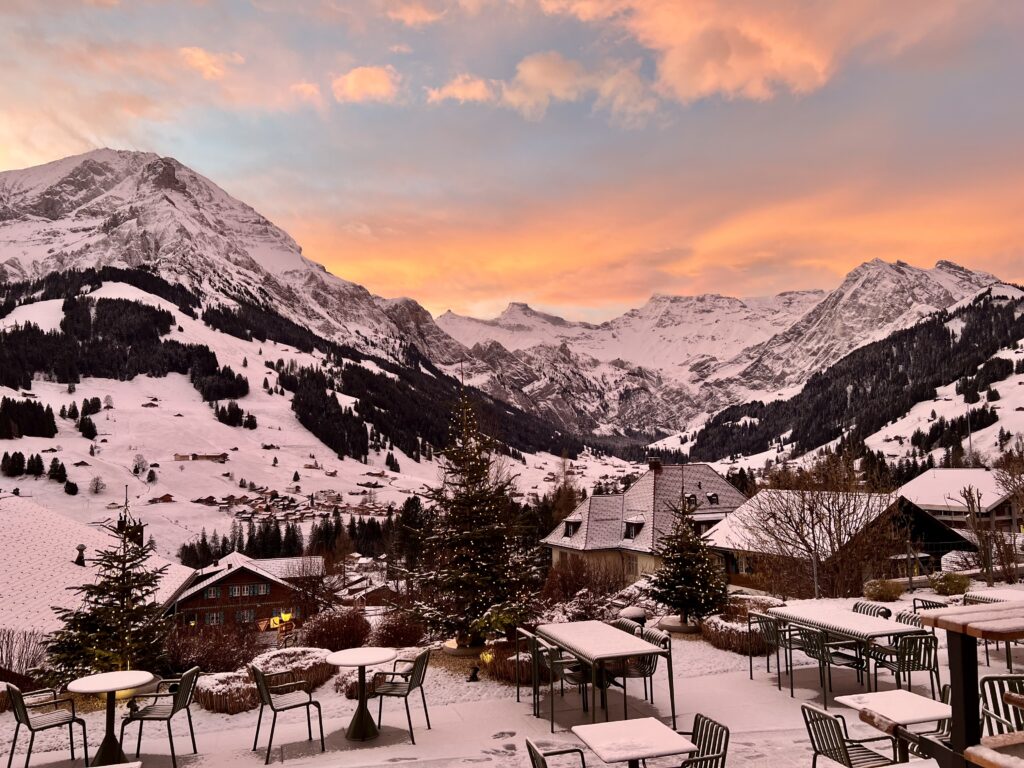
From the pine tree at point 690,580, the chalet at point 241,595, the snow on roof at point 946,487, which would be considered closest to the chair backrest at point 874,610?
the pine tree at point 690,580

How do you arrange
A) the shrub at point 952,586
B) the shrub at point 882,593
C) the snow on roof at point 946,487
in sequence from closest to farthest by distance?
the shrub at point 882,593, the shrub at point 952,586, the snow on roof at point 946,487

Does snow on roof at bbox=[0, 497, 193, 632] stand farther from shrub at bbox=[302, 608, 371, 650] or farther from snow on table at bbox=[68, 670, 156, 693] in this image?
snow on table at bbox=[68, 670, 156, 693]

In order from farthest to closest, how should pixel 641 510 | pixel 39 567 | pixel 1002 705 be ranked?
pixel 641 510 → pixel 39 567 → pixel 1002 705

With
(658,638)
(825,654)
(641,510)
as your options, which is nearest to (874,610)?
(825,654)

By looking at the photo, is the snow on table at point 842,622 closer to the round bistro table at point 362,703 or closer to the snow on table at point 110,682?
the round bistro table at point 362,703

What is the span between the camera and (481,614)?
16344 millimetres

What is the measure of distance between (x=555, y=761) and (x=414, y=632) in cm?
1127

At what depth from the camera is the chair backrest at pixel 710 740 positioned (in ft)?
22.9

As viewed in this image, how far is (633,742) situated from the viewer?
6.93 m

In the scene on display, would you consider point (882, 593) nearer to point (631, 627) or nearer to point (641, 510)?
point (631, 627)

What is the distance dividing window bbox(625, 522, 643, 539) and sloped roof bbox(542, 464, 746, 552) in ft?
1.11

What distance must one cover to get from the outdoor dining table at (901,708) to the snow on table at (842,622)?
2.79 metres

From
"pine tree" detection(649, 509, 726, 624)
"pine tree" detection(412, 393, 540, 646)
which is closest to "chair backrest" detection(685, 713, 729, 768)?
"pine tree" detection(412, 393, 540, 646)

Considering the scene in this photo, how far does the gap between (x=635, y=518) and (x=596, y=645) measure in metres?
40.8
